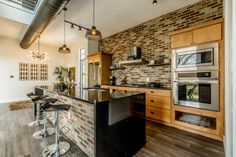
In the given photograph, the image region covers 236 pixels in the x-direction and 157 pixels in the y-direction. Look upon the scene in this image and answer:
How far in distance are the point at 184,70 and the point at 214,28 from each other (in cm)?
105

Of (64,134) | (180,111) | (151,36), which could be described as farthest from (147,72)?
(64,134)

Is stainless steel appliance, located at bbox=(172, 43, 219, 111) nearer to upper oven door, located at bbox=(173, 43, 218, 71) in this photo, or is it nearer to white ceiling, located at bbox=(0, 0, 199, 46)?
upper oven door, located at bbox=(173, 43, 218, 71)

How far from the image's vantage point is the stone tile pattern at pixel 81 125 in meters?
1.83

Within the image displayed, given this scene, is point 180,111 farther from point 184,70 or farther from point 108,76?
point 108,76

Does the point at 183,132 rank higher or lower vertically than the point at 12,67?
lower

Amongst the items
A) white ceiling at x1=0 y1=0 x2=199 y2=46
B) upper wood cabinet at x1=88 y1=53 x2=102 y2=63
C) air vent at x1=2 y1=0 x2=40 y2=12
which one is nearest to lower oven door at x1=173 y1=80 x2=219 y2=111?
white ceiling at x1=0 y1=0 x2=199 y2=46

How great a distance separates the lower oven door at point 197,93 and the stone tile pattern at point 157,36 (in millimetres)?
713

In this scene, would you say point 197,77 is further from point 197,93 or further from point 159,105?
point 159,105

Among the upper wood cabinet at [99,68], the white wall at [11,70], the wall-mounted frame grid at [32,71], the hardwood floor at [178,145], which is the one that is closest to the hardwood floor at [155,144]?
the hardwood floor at [178,145]

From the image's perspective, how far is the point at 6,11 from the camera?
148 inches

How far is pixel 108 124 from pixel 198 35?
280 cm

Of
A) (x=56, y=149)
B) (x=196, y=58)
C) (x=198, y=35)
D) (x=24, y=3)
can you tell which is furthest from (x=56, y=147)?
(x=24, y=3)

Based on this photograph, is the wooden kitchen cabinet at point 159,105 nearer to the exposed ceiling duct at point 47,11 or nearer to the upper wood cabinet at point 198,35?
the upper wood cabinet at point 198,35

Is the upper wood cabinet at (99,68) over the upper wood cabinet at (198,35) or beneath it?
beneath
